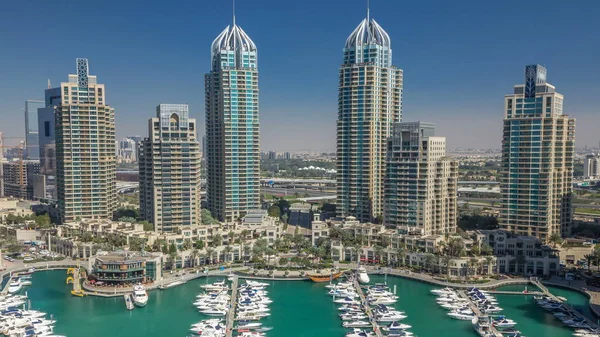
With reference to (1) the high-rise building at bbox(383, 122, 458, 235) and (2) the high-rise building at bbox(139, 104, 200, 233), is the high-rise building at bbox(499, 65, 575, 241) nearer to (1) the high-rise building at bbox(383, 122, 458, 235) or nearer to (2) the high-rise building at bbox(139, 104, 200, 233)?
(1) the high-rise building at bbox(383, 122, 458, 235)

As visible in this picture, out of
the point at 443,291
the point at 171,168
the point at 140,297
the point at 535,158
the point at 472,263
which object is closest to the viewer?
the point at 140,297

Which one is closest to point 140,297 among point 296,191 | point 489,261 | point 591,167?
point 489,261

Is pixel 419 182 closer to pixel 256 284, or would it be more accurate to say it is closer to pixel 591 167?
pixel 256 284

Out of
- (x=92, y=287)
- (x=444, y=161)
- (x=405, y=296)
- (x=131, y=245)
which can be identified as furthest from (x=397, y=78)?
(x=92, y=287)

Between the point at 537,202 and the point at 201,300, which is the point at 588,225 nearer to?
the point at 537,202

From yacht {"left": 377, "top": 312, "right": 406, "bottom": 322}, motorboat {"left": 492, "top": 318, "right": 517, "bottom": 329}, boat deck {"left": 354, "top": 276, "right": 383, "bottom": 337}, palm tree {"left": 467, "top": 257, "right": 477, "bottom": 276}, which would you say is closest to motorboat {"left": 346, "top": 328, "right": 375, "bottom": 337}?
boat deck {"left": 354, "top": 276, "right": 383, "bottom": 337}

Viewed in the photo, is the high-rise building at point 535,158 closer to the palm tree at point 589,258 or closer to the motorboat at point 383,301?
the palm tree at point 589,258
